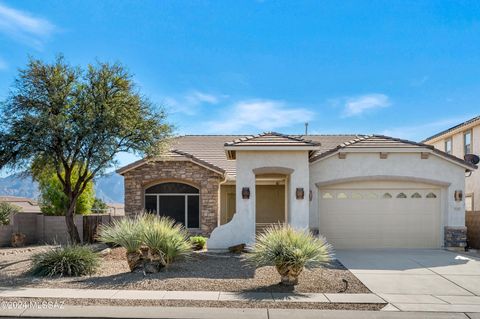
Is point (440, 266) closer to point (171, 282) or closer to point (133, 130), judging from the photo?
point (171, 282)

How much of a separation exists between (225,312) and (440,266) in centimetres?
817

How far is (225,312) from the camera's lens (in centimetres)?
817

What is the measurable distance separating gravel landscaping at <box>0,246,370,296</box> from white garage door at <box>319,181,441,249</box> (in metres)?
3.87

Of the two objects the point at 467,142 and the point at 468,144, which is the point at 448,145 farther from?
the point at 468,144

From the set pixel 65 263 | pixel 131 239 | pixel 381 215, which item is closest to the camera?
pixel 65 263

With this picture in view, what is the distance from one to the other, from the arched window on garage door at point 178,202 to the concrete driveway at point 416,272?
306 inches

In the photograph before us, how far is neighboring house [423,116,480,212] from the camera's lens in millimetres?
22609

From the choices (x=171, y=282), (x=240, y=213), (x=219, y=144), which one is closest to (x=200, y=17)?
(x=240, y=213)

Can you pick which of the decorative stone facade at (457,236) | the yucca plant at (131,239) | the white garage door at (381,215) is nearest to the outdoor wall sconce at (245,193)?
the white garage door at (381,215)

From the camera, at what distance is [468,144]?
23.8m

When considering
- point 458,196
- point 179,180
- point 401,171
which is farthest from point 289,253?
point 179,180

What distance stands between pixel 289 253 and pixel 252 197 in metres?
5.71

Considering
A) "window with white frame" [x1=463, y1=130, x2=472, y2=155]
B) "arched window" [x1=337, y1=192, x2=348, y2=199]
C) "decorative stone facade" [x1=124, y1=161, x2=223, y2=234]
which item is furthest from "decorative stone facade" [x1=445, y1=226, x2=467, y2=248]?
"decorative stone facade" [x1=124, y1=161, x2=223, y2=234]

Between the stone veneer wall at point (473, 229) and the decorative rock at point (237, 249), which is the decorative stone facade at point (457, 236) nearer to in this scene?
the stone veneer wall at point (473, 229)
